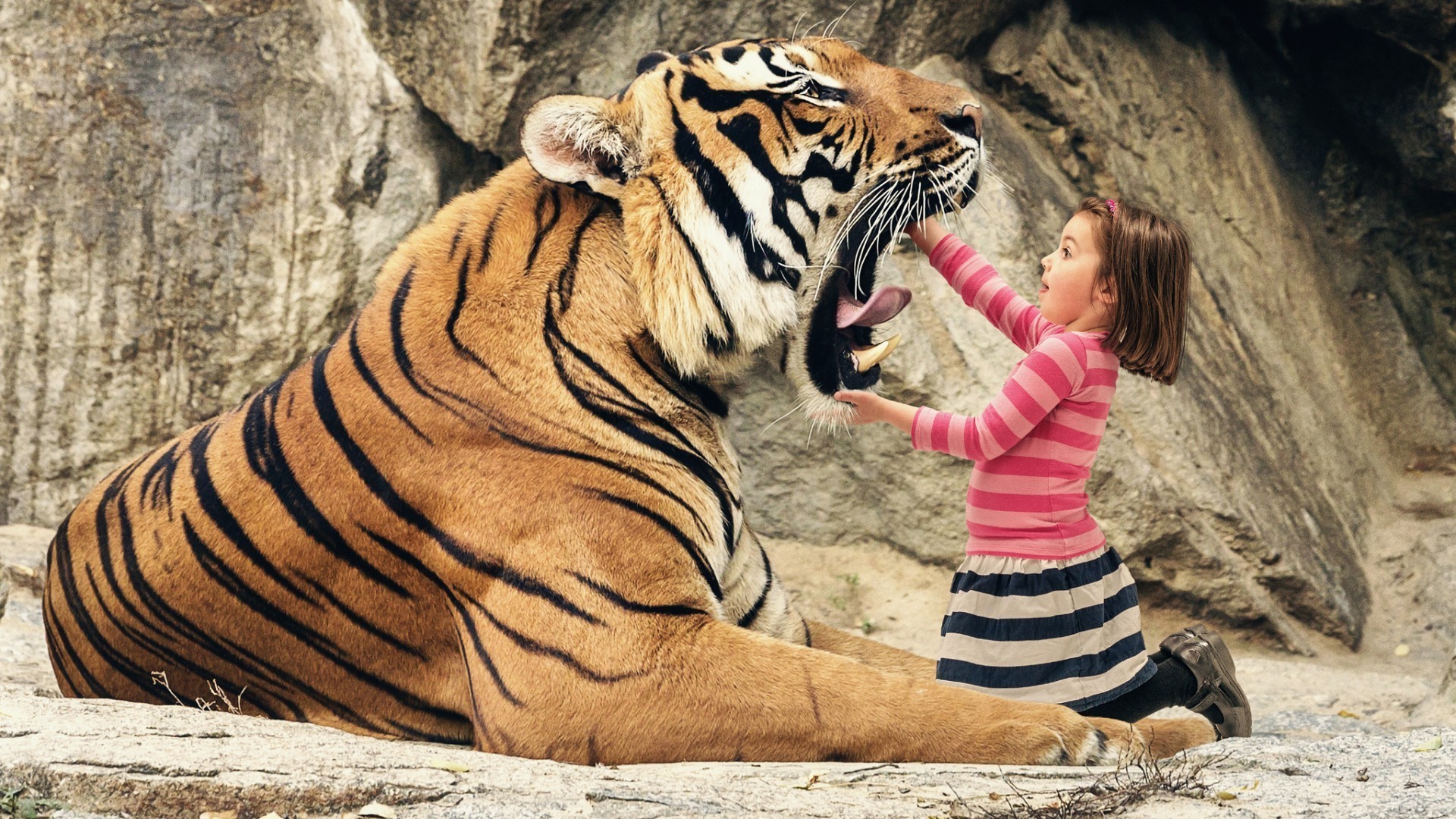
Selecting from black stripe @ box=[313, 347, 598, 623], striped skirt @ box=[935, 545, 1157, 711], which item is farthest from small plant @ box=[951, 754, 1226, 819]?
black stripe @ box=[313, 347, 598, 623]

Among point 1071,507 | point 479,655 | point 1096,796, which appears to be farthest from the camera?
point 1071,507

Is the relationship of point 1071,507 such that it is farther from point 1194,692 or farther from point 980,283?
point 980,283

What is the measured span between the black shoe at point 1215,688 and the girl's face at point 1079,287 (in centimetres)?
82

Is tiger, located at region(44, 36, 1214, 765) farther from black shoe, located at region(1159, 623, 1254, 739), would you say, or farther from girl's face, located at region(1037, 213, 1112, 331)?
girl's face, located at region(1037, 213, 1112, 331)

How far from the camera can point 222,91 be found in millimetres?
5559

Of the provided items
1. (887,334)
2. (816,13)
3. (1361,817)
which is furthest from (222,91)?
(1361,817)

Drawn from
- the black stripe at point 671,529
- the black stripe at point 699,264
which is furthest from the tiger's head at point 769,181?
the black stripe at point 671,529

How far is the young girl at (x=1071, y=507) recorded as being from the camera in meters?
3.16

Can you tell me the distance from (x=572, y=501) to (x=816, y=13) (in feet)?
10.5

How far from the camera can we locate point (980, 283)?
11.9 feet

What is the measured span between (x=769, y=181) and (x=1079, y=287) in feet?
2.69

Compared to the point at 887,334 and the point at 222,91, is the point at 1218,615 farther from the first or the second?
the point at 222,91

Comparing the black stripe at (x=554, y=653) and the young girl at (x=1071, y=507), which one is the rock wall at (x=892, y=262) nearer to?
the young girl at (x=1071, y=507)

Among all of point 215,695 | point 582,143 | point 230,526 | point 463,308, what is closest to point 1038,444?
point 582,143
